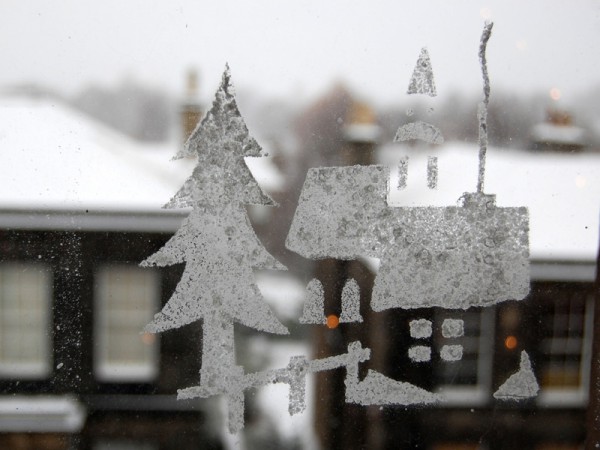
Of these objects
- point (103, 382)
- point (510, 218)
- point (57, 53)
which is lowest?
point (103, 382)

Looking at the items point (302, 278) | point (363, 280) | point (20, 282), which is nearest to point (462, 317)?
point (363, 280)

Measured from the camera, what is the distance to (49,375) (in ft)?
2.97

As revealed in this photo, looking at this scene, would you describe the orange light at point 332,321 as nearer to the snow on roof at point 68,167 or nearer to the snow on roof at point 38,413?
the snow on roof at point 68,167

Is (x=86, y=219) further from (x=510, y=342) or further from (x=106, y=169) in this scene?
(x=510, y=342)

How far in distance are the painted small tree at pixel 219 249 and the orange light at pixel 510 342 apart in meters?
0.44


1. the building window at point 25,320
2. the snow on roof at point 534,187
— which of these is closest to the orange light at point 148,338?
the building window at point 25,320

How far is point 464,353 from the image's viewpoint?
95cm

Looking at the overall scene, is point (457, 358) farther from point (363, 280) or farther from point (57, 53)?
point (57, 53)

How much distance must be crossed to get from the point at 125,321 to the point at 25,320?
0.18 m

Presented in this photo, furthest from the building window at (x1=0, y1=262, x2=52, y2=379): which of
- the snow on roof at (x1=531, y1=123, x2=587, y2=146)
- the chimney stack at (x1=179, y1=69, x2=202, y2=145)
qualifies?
the snow on roof at (x1=531, y1=123, x2=587, y2=146)

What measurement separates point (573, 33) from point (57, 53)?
3.13 ft

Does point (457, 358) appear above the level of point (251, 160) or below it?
below

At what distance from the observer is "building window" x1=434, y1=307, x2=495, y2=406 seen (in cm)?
94

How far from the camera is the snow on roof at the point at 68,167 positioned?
2.83 ft
